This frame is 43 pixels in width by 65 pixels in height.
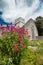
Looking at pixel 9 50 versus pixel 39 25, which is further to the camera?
pixel 39 25

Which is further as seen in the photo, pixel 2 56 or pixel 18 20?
pixel 18 20

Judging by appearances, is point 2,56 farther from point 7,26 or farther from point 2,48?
point 7,26

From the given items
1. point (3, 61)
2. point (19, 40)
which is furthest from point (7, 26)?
point (3, 61)

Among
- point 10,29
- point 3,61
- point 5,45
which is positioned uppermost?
point 10,29

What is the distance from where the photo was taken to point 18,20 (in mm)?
53438

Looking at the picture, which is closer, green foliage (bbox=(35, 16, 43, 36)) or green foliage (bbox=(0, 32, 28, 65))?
green foliage (bbox=(0, 32, 28, 65))

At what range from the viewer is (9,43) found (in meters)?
15.8

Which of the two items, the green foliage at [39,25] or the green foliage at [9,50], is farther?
the green foliage at [39,25]

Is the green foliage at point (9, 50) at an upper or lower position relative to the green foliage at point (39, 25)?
lower

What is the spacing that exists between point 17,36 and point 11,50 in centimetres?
106

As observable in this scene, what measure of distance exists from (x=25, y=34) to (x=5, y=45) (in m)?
1.67

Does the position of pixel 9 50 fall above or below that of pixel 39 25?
below

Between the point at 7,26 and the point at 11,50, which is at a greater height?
the point at 7,26

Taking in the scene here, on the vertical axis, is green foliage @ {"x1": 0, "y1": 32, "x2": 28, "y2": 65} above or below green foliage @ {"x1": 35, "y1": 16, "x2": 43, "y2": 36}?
below
